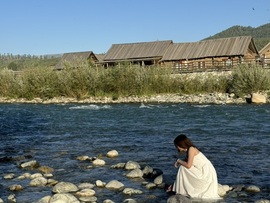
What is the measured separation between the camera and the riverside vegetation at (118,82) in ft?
124

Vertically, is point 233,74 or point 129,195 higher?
point 233,74

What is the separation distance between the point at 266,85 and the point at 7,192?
29.8m

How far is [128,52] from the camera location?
189 feet

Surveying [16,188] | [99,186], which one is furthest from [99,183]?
[16,188]

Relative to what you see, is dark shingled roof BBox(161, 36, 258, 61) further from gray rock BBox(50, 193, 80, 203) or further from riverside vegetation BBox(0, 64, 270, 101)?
gray rock BBox(50, 193, 80, 203)

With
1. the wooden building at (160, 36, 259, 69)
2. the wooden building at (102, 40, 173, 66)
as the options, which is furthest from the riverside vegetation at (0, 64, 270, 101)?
the wooden building at (102, 40, 173, 66)

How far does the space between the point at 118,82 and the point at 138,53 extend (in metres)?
17.4

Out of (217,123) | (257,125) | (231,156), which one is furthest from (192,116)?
(231,156)

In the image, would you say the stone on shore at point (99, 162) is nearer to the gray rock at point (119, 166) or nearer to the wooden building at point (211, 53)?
the gray rock at point (119, 166)

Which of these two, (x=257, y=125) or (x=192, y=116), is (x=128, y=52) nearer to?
(x=192, y=116)

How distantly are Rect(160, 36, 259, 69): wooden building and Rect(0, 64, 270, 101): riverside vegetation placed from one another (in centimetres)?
857

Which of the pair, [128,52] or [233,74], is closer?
[233,74]

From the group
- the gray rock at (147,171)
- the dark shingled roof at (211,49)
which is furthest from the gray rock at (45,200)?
the dark shingled roof at (211,49)

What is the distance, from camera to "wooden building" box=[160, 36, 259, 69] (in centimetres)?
4822
